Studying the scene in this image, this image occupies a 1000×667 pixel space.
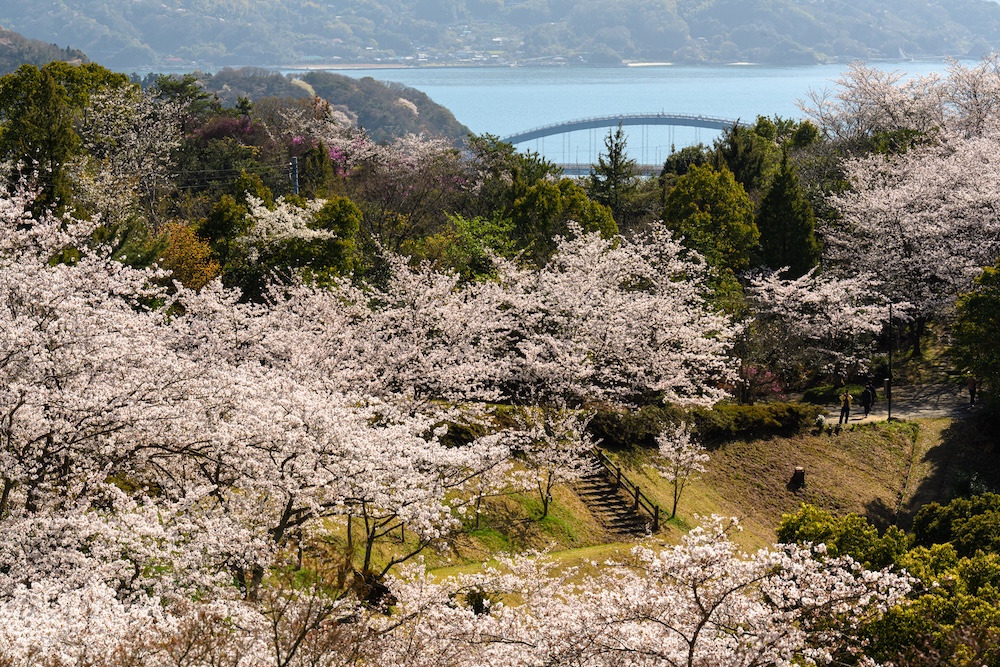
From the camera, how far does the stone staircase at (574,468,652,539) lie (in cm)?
2131

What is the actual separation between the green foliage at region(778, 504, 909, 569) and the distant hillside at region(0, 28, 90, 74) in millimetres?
128382

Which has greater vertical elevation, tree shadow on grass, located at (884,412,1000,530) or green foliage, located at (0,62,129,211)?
green foliage, located at (0,62,129,211)

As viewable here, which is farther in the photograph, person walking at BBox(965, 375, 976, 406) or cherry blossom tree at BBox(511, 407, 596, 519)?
person walking at BBox(965, 375, 976, 406)

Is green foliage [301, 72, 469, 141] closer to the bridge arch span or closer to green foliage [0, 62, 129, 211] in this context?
the bridge arch span

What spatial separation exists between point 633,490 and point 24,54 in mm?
133267

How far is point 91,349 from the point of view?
42.5 feet

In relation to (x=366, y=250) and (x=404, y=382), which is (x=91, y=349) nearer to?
(x=404, y=382)

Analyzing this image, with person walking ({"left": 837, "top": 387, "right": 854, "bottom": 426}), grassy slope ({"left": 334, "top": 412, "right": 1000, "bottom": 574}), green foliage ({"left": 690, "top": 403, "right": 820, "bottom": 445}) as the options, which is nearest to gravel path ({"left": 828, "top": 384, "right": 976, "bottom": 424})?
person walking ({"left": 837, "top": 387, "right": 854, "bottom": 426})

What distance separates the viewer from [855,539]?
14.6 metres

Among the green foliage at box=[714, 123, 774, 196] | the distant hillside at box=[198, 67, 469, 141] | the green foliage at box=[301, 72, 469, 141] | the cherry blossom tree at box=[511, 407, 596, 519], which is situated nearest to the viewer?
the cherry blossom tree at box=[511, 407, 596, 519]

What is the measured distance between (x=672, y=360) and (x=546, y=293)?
4.12 m

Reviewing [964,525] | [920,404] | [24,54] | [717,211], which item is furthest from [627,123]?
[964,525]

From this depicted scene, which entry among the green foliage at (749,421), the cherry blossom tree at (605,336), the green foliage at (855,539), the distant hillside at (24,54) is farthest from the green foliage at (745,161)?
the distant hillside at (24,54)

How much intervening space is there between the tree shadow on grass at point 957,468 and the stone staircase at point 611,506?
7072 mm
